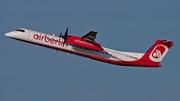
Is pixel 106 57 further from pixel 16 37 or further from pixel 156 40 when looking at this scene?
pixel 16 37

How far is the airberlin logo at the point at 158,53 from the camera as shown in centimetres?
6562

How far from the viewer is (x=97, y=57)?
207 ft

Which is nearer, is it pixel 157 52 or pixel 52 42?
pixel 52 42

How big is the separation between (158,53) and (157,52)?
194 mm

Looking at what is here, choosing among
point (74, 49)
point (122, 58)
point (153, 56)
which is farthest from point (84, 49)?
point (153, 56)

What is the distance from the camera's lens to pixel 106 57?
208 feet

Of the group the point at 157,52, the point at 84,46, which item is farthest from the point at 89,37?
the point at 157,52

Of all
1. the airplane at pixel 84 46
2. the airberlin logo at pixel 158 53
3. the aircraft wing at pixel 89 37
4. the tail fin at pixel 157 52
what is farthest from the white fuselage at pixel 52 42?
the airberlin logo at pixel 158 53

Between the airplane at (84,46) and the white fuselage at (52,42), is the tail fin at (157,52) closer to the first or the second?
the airplane at (84,46)

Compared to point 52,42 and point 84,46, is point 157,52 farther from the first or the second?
point 52,42

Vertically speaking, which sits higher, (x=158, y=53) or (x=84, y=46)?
(x=158, y=53)

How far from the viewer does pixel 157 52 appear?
65938 mm

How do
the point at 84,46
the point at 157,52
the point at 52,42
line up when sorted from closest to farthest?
the point at 84,46 < the point at 52,42 < the point at 157,52

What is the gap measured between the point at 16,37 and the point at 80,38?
27.6 ft
